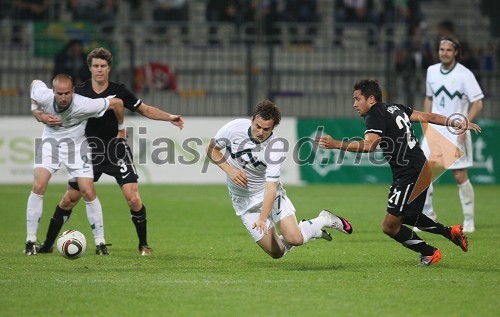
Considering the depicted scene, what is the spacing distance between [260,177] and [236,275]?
3.77 ft

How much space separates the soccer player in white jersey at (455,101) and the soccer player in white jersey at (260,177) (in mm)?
3581

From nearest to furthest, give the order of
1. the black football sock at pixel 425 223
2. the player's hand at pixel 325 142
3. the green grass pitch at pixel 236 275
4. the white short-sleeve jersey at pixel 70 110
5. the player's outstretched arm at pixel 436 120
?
the green grass pitch at pixel 236 275, the player's hand at pixel 325 142, the player's outstretched arm at pixel 436 120, the black football sock at pixel 425 223, the white short-sleeve jersey at pixel 70 110

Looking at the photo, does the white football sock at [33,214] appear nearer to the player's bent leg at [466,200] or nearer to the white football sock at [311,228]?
the white football sock at [311,228]

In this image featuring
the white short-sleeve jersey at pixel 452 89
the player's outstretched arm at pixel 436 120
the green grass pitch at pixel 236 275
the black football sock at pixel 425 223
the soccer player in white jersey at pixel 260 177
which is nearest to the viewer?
the green grass pitch at pixel 236 275

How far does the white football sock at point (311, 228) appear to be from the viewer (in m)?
9.15

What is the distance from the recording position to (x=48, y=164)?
10.0m

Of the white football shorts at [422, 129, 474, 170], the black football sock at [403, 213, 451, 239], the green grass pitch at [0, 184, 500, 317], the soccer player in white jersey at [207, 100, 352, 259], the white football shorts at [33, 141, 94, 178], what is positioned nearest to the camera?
the green grass pitch at [0, 184, 500, 317]

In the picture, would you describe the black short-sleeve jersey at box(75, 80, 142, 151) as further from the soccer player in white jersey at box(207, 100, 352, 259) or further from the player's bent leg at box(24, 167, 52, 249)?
the soccer player in white jersey at box(207, 100, 352, 259)

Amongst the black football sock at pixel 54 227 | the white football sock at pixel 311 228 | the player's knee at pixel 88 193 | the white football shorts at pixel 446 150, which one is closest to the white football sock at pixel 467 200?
the white football shorts at pixel 446 150

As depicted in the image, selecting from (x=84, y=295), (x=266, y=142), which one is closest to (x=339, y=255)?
(x=266, y=142)

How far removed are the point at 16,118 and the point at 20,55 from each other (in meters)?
3.86

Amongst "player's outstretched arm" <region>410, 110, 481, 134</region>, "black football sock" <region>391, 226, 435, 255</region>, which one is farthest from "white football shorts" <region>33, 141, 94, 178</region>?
"player's outstretched arm" <region>410, 110, 481, 134</region>

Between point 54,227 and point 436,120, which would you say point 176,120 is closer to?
point 54,227

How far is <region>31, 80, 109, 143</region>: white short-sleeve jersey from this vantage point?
9836mm
